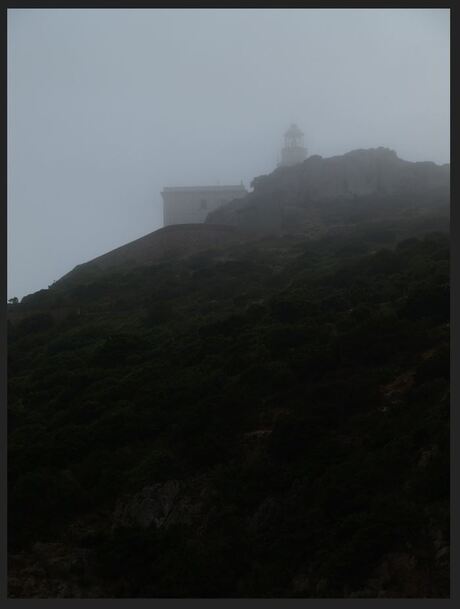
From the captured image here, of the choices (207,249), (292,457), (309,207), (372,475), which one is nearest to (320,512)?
(372,475)

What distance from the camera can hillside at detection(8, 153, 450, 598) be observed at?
9000 mm

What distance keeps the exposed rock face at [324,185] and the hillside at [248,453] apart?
16.8 metres

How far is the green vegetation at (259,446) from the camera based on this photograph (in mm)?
8969

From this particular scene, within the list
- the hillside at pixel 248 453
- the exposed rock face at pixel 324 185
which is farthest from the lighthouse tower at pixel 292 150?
the hillside at pixel 248 453

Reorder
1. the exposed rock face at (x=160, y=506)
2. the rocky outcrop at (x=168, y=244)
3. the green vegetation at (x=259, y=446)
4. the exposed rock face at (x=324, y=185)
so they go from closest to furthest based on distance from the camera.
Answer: the green vegetation at (x=259, y=446)
the exposed rock face at (x=160, y=506)
the rocky outcrop at (x=168, y=244)
the exposed rock face at (x=324, y=185)

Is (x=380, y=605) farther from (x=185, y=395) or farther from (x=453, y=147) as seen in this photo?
(x=185, y=395)

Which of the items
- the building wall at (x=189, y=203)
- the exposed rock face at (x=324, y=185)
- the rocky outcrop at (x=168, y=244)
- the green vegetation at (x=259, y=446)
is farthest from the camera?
the building wall at (x=189, y=203)

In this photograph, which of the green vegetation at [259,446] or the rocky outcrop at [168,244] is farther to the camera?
the rocky outcrop at [168,244]

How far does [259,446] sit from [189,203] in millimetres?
30659

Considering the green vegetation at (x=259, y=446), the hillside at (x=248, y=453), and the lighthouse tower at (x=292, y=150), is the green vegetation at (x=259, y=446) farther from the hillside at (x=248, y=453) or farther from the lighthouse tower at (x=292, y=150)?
the lighthouse tower at (x=292, y=150)

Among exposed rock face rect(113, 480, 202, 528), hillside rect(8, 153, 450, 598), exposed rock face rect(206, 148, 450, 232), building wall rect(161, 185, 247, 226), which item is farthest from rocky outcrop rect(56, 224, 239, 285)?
exposed rock face rect(113, 480, 202, 528)

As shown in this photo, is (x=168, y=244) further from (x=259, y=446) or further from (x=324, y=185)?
(x=259, y=446)

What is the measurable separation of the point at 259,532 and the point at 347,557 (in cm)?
158

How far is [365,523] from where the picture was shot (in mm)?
8844
